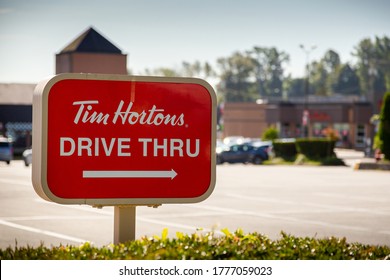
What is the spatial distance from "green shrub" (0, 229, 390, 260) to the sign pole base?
21cm

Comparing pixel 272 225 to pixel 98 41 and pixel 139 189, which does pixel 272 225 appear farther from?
pixel 98 41

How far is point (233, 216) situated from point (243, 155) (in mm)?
41627

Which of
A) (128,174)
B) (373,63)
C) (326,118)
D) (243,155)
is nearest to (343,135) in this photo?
(326,118)

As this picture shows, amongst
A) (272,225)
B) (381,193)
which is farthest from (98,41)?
(272,225)

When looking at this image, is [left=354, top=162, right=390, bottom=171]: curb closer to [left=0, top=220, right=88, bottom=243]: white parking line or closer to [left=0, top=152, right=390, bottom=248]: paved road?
[left=0, top=152, right=390, bottom=248]: paved road

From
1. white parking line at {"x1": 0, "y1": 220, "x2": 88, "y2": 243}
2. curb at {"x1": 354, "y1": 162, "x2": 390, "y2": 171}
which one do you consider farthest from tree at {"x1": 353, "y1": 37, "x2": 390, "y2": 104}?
white parking line at {"x1": 0, "y1": 220, "x2": 88, "y2": 243}

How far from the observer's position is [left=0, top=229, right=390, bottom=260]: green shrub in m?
6.96

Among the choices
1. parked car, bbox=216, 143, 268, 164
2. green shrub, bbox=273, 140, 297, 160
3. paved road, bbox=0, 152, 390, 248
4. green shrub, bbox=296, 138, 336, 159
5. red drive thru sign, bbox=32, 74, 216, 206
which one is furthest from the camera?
parked car, bbox=216, 143, 268, 164

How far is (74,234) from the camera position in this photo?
1697 centimetres

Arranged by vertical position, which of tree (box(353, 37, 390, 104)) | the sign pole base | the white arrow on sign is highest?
tree (box(353, 37, 390, 104))

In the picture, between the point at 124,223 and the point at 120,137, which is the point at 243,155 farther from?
the point at 120,137

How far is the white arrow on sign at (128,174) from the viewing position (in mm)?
7254

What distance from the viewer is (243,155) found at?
62.8 meters

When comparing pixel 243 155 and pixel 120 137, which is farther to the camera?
pixel 243 155
